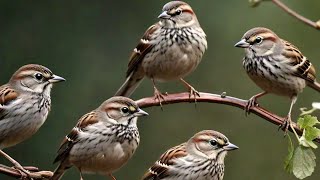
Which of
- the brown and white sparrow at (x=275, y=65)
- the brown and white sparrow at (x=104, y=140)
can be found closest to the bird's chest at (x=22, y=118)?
the brown and white sparrow at (x=104, y=140)

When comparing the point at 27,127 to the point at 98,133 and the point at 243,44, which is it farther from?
the point at 243,44

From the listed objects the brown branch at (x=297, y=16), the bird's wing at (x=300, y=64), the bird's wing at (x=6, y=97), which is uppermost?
the brown branch at (x=297, y=16)

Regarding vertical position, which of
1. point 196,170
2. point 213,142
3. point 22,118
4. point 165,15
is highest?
point 165,15

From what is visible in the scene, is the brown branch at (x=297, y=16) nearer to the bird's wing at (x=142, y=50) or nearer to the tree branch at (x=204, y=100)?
the tree branch at (x=204, y=100)

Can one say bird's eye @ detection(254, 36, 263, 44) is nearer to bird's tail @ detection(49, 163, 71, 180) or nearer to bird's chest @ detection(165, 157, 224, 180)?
bird's chest @ detection(165, 157, 224, 180)

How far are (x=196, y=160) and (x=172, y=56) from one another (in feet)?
3.96

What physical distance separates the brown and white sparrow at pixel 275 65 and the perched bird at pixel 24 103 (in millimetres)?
1180

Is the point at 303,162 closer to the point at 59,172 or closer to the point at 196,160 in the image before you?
the point at 196,160

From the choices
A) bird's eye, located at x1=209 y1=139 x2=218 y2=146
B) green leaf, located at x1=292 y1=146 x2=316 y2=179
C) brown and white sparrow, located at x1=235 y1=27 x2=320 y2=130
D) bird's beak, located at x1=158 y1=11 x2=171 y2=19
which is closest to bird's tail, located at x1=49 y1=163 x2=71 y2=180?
bird's eye, located at x1=209 y1=139 x2=218 y2=146

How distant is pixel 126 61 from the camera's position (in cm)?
1238

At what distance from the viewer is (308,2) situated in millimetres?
11789

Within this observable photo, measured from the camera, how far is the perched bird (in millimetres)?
5585

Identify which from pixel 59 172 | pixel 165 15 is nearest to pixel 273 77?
pixel 165 15

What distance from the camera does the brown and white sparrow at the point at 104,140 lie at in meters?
4.95
